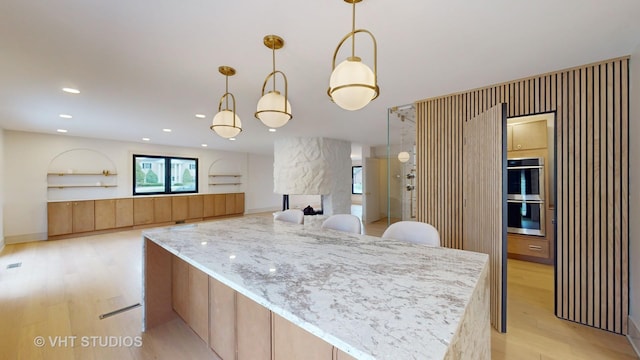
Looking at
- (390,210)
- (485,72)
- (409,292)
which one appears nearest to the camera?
(409,292)

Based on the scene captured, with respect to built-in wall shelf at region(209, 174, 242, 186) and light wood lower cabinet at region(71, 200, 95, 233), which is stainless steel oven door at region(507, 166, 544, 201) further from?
light wood lower cabinet at region(71, 200, 95, 233)

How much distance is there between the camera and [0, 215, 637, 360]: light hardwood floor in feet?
6.15

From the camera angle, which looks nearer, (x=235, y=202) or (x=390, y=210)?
(x=390, y=210)

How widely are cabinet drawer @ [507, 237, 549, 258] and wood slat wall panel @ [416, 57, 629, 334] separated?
5.73 feet

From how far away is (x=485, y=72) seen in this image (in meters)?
2.30

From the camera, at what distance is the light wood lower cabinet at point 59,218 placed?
521 centimetres

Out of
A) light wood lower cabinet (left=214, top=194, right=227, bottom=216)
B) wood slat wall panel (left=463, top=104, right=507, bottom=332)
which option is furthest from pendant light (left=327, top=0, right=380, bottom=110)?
light wood lower cabinet (left=214, top=194, right=227, bottom=216)

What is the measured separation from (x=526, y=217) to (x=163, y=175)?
8612 mm

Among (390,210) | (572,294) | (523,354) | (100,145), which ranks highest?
(100,145)

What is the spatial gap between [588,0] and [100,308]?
15.1 feet

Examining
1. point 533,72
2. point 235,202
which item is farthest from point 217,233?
point 235,202

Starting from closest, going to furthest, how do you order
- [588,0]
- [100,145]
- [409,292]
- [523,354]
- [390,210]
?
[409,292] → [588,0] → [523,354] → [390,210] → [100,145]

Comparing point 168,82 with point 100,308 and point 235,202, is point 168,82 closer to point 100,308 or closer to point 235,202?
point 100,308

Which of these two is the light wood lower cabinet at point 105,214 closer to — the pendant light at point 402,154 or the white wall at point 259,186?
the white wall at point 259,186
